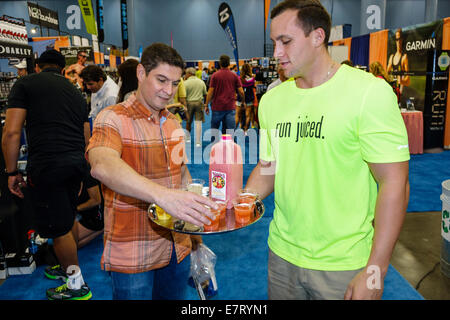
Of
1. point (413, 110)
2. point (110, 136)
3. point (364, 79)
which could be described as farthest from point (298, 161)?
point (413, 110)

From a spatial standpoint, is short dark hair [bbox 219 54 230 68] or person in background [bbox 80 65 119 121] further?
short dark hair [bbox 219 54 230 68]

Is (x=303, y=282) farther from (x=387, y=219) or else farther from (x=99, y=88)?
(x=99, y=88)

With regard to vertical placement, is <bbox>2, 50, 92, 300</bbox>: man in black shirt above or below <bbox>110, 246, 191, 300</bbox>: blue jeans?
above

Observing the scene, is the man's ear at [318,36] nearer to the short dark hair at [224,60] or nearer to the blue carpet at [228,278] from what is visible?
the blue carpet at [228,278]

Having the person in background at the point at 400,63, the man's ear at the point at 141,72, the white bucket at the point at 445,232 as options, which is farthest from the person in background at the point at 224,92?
the man's ear at the point at 141,72

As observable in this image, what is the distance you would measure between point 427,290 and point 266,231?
1665 millimetres

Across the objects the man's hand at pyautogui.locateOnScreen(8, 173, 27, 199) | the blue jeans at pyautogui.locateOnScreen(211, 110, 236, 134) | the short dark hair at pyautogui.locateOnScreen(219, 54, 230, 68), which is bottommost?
the man's hand at pyautogui.locateOnScreen(8, 173, 27, 199)

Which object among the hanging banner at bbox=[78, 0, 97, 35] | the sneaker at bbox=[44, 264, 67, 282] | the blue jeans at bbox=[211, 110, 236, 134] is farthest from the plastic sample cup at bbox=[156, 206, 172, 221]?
the hanging banner at bbox=[78, 0, 97, 35]

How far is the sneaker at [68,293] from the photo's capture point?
9.01ft

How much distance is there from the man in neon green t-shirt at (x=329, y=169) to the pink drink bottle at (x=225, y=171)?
8.0 inches

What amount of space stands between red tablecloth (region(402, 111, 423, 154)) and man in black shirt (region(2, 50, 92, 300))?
6.86 meters

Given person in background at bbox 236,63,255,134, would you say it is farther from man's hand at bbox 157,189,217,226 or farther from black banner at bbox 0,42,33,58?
man's hand at bbox 157,189,217,226

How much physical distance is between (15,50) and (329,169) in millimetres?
3237

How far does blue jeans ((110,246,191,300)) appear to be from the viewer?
1.58 meters
